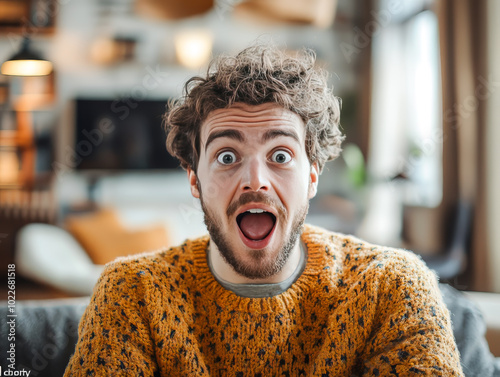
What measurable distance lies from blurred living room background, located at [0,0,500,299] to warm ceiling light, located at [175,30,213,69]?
0.01m

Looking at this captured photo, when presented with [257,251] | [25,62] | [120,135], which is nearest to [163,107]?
[120,135]

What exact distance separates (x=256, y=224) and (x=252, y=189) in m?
0.11

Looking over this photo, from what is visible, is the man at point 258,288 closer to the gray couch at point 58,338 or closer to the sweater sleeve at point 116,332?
the sweater sleeve at point 116,332

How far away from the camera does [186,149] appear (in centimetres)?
144

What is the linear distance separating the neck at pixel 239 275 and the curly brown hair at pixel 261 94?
0.83 ft

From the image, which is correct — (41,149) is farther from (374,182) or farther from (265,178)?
(265,178)

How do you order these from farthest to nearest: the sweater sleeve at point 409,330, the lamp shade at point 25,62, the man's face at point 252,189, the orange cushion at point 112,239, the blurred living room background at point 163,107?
the blurred living room background at point 163,107
the orange cushion at point 112,239
the lamp shade at point 25,62
the man's face at point 252,189
the sweater sleeve at point 409,330

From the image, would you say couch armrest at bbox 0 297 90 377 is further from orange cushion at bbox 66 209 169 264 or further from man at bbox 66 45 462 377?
orange cushion at bbox 66 209 169 264

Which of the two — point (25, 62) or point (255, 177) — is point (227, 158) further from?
point (25, 62)

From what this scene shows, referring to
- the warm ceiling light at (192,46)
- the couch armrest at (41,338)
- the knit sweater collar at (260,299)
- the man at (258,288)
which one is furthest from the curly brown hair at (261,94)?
the warm ceiling light at (192,46)

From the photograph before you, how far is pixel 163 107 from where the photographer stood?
4.37 meters

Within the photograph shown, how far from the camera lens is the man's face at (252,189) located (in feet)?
3.85

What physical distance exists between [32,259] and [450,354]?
106 inches

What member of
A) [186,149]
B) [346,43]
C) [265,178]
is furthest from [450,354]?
[346,43]
